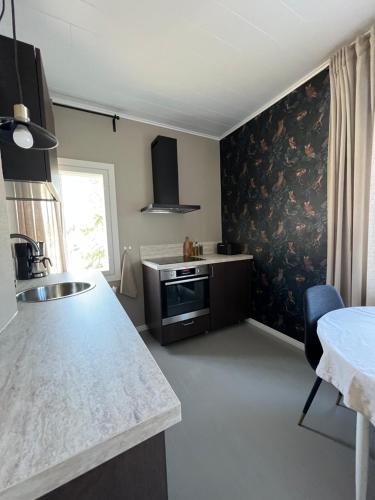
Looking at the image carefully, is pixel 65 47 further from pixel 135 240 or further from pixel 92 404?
pixel 92 404

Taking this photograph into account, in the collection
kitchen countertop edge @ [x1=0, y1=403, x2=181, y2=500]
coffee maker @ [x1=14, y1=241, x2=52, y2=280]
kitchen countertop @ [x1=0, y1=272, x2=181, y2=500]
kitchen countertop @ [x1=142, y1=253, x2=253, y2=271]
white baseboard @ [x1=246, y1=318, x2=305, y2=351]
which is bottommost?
white baseboard @ [x1=246, y1=318, x2=305, y2=351]

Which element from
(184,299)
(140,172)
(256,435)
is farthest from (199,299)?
(140,172)

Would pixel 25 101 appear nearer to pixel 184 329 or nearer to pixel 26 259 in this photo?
pixel 26 259

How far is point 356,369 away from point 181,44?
222cm

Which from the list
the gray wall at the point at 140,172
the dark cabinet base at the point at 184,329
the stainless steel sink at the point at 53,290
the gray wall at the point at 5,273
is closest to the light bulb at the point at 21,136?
the gray wall at the point at 5,273

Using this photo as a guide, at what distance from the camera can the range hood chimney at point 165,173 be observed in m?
2.55

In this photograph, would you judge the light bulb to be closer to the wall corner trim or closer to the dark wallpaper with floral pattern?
the dark wallpaper with floral pattern

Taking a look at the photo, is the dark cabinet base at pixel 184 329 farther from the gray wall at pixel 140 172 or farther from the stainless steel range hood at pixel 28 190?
the stainless steel range hood at pixel 28 190

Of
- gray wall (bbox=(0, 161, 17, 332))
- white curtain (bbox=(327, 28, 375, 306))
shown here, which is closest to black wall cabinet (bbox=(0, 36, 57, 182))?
gray wall (bbox=(0, 161, 17, 332))

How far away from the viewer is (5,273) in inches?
33.4

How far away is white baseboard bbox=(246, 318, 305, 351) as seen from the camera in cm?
224

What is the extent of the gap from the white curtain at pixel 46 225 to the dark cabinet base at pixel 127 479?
198 centimetres

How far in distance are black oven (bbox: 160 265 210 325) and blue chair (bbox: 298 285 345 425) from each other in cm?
127

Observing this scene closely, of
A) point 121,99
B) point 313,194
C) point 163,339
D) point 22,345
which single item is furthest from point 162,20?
point 163,339
